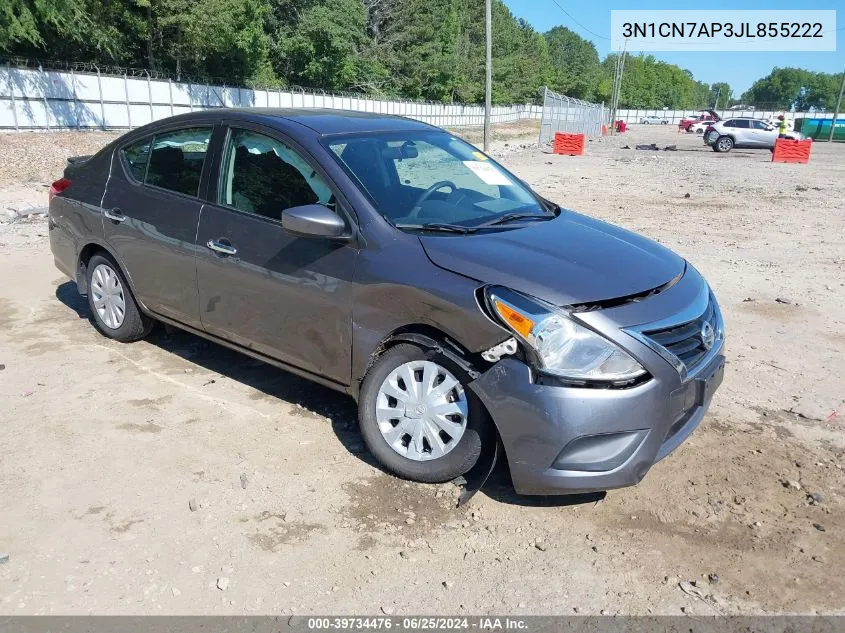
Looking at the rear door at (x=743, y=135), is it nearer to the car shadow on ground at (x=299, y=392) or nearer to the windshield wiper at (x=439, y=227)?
the car shadow on ground at (x=299, y=392)

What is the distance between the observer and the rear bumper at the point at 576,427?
2.99 metres

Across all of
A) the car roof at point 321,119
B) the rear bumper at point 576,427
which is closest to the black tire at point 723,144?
the car roof at point 321,119

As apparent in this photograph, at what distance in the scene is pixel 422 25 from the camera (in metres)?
63.8

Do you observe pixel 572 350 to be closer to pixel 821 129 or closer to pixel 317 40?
pixel 317 40

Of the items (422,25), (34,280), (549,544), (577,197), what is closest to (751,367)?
(549,544)

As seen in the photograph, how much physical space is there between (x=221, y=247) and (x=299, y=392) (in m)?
1.08

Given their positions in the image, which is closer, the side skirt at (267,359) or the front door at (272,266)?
the front door at (272,266)

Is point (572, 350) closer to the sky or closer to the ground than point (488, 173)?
closer to the ground

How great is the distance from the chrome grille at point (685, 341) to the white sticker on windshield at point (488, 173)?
163 cm

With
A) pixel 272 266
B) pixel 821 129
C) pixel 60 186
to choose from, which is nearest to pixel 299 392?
pixel 272 266

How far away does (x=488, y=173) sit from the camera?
459 centimetres

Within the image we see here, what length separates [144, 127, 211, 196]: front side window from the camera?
14.7 feet

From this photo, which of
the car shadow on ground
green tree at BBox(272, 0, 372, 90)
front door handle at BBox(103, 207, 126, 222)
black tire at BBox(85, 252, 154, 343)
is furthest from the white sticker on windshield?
green tree at BBox(272, 0, 372, 90)

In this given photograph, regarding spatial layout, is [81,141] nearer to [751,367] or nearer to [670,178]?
[670,178]
